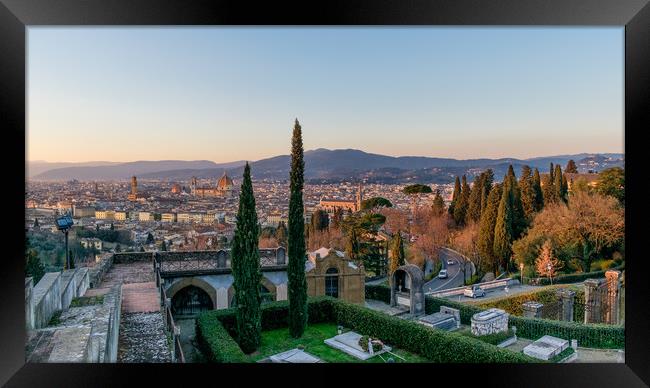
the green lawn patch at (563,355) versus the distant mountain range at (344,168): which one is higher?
the distant mountain range at (344,168)

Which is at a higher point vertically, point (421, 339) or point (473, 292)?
point (421, 339)

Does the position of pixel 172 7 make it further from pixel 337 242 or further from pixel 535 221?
pixel 535 221

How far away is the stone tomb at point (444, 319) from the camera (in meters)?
9.38

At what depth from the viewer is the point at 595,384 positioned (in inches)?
178

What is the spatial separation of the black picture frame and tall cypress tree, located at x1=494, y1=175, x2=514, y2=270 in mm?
10409

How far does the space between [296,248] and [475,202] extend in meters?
10.5

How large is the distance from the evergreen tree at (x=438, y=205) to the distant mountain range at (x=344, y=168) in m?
3.14

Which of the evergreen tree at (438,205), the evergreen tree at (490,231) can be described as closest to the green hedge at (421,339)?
the evergreen tree at (490,231)

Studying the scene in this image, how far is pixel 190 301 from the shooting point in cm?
1074

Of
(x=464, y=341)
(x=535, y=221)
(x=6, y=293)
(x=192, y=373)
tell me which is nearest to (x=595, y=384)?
(x=464, y=341)

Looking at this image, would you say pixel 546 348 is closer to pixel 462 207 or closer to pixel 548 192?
pixel 462 207

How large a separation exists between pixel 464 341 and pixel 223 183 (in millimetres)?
6382

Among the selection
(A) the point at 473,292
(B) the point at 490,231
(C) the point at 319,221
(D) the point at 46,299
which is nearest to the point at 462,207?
(B) the point at 490,231

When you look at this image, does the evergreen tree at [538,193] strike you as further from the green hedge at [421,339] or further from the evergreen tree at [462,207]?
the green hedge at [421,339]
